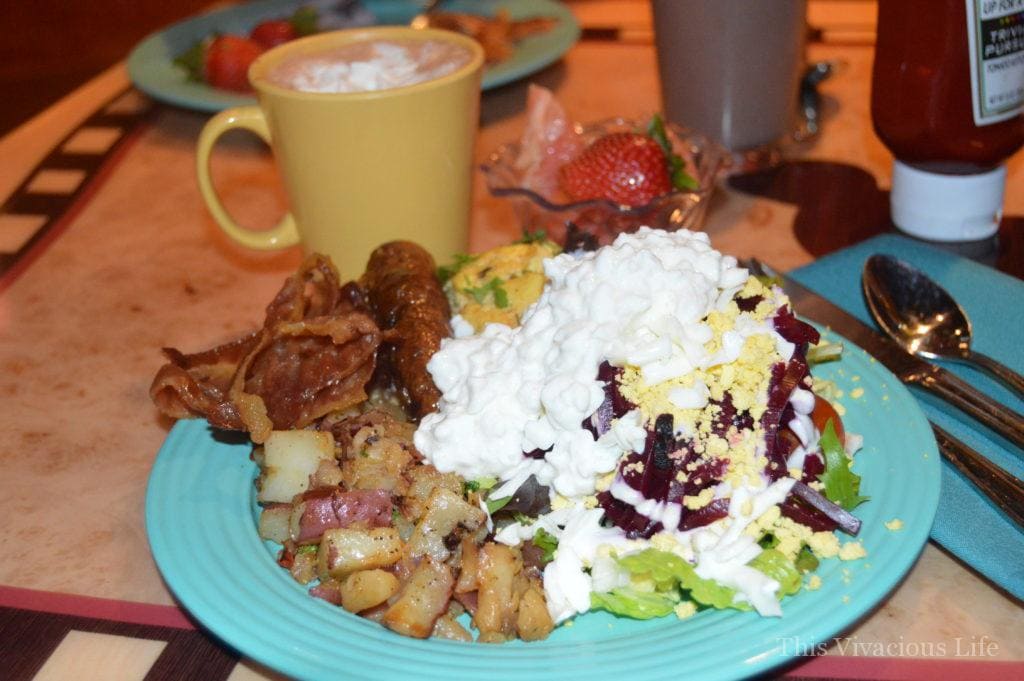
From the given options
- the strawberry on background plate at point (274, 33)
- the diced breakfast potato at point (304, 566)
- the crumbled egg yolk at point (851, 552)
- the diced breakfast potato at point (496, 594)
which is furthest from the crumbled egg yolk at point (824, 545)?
the strawberry on background plate at point (274, 33)

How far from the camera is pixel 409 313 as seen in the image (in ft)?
5.32

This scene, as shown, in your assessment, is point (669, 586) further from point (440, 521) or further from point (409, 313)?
point (409, 313)

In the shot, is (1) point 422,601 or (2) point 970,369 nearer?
(1) point 422,601

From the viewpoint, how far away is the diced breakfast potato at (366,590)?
1195mm

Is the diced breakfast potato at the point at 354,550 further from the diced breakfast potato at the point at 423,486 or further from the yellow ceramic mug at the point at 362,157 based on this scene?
the yellow ceramic mug at the point at 362,157

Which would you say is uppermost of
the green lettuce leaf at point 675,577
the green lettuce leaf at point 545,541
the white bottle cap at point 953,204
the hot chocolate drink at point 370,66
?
the hot chocolate drink at point 370,66

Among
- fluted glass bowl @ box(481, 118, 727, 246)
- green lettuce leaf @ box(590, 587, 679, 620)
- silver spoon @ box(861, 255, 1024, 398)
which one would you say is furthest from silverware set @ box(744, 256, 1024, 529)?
green lettuce leaf @ box(590, 587, 679, 620)

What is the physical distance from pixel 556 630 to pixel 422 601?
0.16m

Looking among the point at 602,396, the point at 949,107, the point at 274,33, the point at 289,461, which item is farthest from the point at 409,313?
the point at 274,33

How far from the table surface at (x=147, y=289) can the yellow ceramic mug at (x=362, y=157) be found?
0.24m

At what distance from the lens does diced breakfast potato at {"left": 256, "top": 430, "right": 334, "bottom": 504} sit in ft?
4.50

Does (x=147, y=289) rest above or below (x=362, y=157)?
below

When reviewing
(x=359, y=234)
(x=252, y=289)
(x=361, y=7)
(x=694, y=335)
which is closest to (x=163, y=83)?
(x=361, y=7)

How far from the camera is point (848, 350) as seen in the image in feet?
5.09
